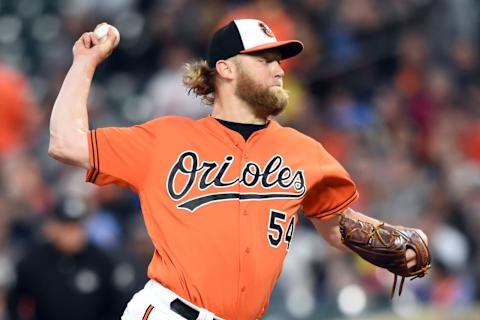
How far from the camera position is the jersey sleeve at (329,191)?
4.76 meters

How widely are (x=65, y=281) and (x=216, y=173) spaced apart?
10.1 feet

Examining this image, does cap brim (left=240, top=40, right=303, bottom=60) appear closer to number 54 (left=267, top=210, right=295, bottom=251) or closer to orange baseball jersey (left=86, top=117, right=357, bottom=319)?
orange baseball jersey (left=86, top=117, right=357, bottom=319)

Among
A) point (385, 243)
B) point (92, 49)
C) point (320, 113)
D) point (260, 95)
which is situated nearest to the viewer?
point (92, 49)

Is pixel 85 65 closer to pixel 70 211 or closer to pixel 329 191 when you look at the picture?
pixel 329 191

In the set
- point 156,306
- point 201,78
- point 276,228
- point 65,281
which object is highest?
point 201,78

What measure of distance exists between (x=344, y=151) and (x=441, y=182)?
3.14 feet

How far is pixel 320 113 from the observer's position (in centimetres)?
1036

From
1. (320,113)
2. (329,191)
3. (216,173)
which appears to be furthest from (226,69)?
(320,113)

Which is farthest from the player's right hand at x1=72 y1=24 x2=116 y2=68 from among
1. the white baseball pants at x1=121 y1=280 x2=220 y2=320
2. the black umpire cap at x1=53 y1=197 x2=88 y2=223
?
the black umpire cap at x1=53 y1=197 x2=88 y2=223

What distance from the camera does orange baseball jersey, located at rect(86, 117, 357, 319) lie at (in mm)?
4426

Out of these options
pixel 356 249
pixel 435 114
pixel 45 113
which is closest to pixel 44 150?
pixel 45 113

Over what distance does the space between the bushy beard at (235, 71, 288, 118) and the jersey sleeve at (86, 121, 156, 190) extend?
43 centimetres

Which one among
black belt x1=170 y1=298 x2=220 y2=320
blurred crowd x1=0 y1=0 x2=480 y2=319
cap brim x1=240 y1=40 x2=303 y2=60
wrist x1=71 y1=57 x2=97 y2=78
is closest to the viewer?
black belt x1=170 y1=298 x2=220 y2=320

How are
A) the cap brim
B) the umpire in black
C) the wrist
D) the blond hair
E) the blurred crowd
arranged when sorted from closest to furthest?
the wrist, the cap brim, the blond hair, the umpire in black, the blurred crowd
